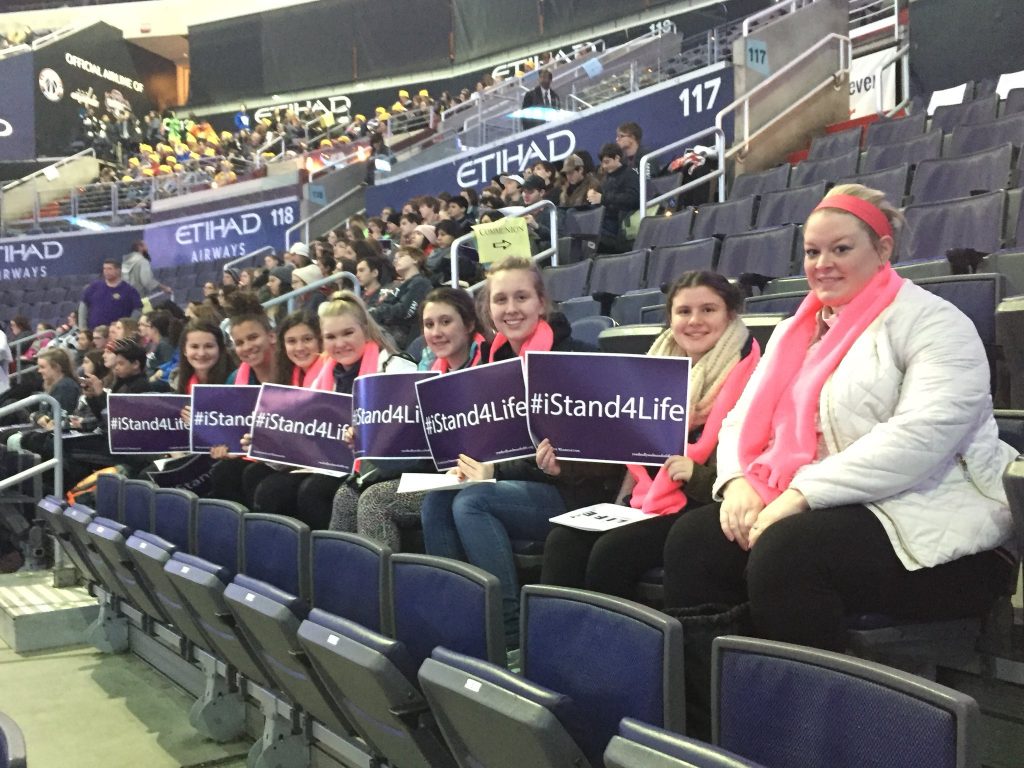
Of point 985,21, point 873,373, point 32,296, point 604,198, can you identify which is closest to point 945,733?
point 873,373

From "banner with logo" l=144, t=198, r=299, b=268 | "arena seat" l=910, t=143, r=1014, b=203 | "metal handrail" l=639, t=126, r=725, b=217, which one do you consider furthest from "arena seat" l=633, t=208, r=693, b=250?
"banner with logo" l=144, t=198, r=299, b=268

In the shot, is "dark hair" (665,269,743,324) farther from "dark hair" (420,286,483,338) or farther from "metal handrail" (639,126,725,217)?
"metal handrail" (639,126,725,217)

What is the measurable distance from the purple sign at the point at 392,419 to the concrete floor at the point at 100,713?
98cm

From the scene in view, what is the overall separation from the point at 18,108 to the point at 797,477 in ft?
64.5

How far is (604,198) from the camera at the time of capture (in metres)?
6.54

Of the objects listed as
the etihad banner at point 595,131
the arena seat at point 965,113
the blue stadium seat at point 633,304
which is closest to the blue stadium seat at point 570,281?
the blue stadium seat at point 633,304

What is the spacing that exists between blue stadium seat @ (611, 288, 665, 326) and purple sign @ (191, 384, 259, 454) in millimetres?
1635

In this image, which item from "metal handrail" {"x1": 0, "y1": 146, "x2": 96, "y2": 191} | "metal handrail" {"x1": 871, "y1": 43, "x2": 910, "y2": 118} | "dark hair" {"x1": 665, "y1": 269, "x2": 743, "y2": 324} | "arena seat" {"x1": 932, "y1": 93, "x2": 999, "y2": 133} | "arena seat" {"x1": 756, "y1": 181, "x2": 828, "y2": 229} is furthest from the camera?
"metal handrail" {"x1": 0, "y1": 146, "x2": 96, "y2": 191}

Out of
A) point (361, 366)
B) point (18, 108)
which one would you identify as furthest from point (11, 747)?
point (18, 108)

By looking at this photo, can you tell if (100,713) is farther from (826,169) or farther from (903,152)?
(903,152)

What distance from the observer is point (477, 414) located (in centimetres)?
244

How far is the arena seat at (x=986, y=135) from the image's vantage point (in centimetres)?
488

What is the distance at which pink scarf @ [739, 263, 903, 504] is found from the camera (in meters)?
1.82

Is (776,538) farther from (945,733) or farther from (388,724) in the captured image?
(388,724)
